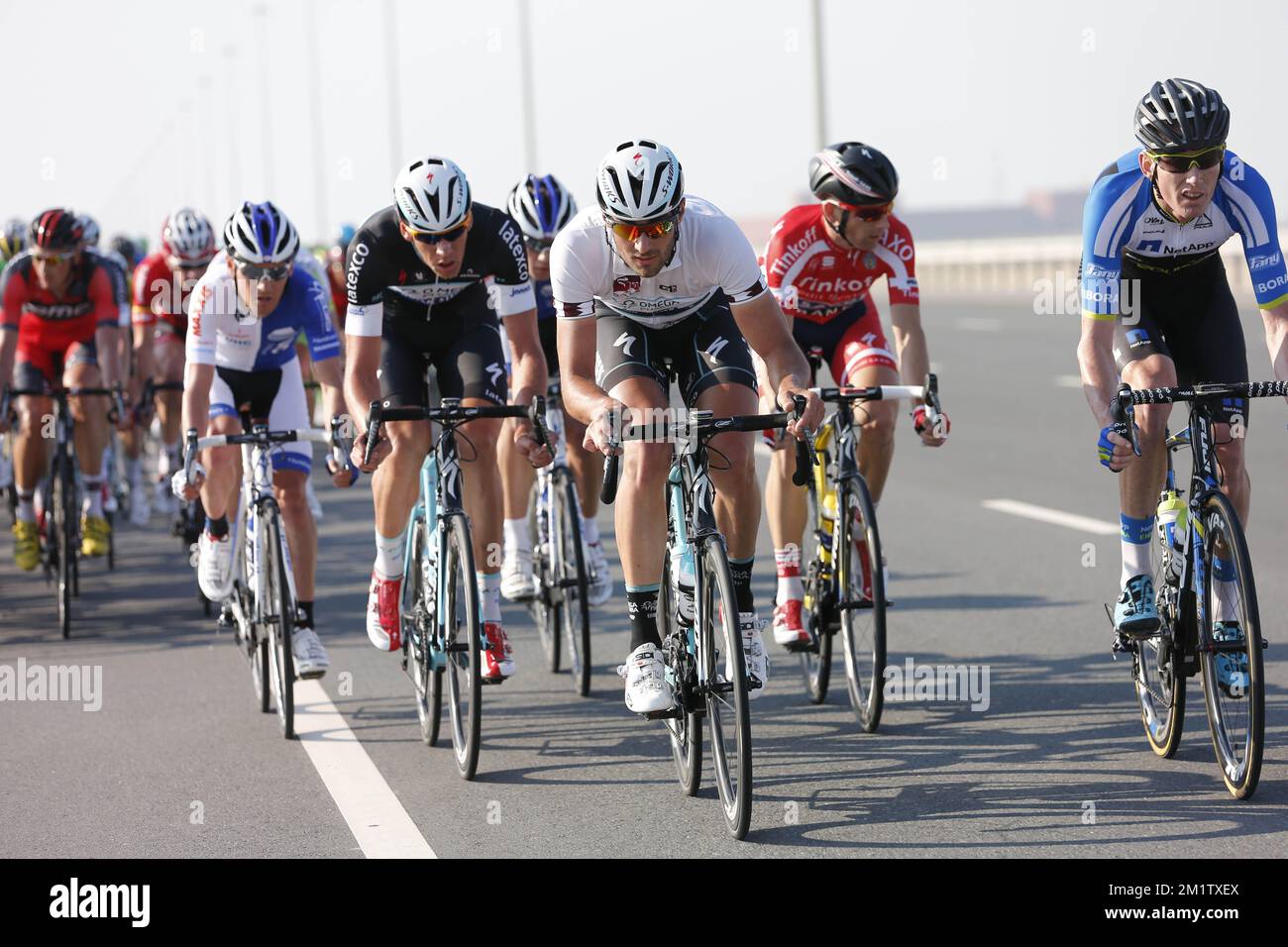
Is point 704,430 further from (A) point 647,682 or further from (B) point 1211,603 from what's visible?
(B) point 1211,603

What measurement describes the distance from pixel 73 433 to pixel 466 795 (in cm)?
543

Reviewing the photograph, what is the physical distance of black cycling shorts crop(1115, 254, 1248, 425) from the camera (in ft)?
19.8

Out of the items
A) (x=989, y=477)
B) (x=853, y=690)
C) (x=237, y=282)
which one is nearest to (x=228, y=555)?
(x=237, y=282)

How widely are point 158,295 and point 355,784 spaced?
6.90m

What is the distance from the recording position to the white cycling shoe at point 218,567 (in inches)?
307

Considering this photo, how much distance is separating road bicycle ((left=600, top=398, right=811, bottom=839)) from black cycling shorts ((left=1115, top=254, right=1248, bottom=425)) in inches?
55.1

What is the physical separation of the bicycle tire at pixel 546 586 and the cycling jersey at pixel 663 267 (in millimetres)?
2300

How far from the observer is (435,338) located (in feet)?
23.7

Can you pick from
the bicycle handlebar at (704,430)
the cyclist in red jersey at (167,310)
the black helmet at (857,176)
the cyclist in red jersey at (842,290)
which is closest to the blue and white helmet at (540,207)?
the cyclist in red jersey at (842,290)

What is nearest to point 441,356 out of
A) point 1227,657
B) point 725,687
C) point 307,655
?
point 307,655

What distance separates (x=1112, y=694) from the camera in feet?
22.6

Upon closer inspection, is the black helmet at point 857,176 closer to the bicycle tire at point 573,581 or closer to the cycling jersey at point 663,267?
the cycling jersey at point 663,267

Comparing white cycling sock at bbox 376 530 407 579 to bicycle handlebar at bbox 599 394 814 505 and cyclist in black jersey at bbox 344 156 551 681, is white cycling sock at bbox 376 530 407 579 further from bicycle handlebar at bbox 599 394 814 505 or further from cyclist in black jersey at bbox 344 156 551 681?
bicycle handlebar at bbox 599 394 814 505
